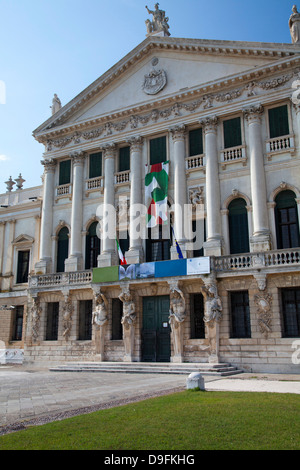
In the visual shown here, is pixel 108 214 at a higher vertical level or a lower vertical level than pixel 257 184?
lower

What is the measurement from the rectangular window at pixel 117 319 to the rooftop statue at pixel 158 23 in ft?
61.8

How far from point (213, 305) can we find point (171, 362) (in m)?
4.09

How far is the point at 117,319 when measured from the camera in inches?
1111

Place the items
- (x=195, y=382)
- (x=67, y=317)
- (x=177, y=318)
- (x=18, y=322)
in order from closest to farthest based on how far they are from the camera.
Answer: (x=195, y=382)
(x=177, y=318)
(x=67, y=317)
(x=18, y=322)

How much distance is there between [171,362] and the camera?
968 inches

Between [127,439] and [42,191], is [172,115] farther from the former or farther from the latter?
[127,439]

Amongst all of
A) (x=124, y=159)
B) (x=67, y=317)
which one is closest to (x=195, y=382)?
(x=67, y=317)

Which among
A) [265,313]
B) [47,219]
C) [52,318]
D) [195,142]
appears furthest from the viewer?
[47,219]

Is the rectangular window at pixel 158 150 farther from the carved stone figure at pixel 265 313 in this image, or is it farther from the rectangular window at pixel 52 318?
the rectangular window at pixel 52 318

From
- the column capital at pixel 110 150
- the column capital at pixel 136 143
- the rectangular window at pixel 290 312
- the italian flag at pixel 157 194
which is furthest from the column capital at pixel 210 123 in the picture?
the rectangular window at pixel 290 312

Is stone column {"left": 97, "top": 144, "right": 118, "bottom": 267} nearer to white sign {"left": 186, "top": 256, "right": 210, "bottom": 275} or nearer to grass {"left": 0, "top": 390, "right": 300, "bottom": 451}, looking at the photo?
white sign {"left": 186, "top": 256, "right": 210, "bottom": 275}

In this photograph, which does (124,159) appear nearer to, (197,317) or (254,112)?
(254,112)

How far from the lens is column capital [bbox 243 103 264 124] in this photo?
25841 mm

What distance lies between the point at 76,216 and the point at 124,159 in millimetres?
5230
